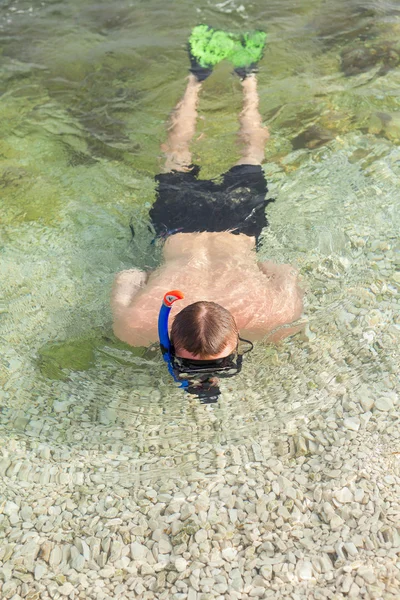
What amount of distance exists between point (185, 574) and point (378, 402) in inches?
63.1

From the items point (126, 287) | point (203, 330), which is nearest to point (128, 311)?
point (126, 287)

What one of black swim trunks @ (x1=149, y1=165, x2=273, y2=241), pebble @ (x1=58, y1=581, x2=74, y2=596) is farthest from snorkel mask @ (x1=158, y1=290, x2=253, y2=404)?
black swim trunks @ (x1=149, y1=165, x2=273, y2=241)

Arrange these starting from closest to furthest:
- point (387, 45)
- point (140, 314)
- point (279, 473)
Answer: point (279, 473), point (140, 314), point (387, 45)

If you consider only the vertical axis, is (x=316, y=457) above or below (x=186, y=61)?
below

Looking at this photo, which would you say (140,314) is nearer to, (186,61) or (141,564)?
(141,564)

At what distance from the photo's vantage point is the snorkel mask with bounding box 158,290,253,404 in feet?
11.5

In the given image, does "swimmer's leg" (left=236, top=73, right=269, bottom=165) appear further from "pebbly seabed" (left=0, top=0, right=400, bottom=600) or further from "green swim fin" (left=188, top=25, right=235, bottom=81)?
"green swim fin" (left=188, top=25, right=235, bottom=81)

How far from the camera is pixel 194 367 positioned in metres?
3.56

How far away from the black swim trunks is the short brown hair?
4.90ft

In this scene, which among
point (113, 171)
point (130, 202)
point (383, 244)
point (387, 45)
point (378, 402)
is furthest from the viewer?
point (387, 45)

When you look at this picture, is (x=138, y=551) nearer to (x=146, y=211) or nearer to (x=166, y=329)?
(x=166, y=329)

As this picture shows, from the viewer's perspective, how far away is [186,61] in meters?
7.51

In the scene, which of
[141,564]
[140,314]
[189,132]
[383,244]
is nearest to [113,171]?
[189,132]

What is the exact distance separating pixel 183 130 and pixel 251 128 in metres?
0.74
